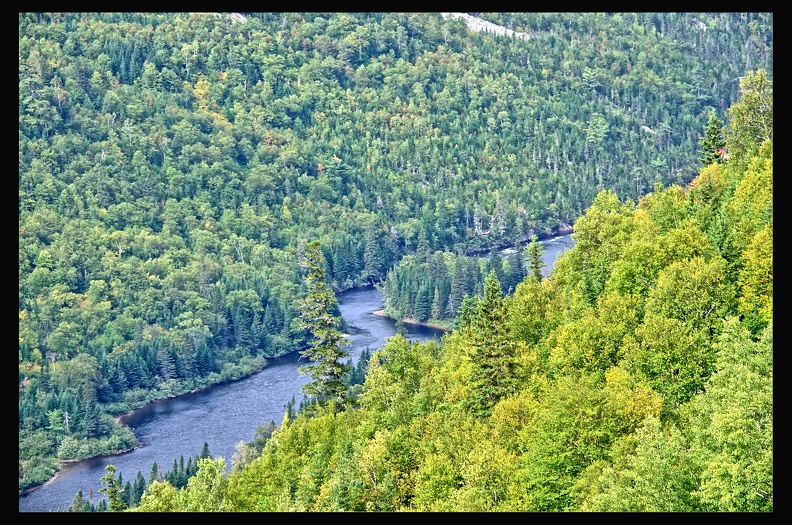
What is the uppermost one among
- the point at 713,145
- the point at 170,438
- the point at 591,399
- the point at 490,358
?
the point at 713,145

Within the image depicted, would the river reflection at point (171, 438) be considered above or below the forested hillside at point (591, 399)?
below

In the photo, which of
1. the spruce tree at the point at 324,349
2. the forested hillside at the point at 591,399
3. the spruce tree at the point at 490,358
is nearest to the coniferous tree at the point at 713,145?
the forested hillside at the point at 591,399

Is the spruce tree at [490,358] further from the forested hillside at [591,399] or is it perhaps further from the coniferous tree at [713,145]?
the coniferous tree at [713,145]

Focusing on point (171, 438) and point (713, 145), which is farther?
point (171, 438)

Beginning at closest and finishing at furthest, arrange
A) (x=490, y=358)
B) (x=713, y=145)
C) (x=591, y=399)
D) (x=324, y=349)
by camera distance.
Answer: (x=591, y=399) → (x=490, y=358) → (x=324, y=349) → (x=713, y=145)

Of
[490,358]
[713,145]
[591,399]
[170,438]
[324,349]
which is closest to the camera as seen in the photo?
[591,399]

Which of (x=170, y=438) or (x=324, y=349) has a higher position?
(x=324, y=349)

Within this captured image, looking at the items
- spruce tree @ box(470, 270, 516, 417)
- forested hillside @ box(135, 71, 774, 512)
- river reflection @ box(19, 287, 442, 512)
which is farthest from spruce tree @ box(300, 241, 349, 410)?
river reflection @ box(19, 287, 442, 512)

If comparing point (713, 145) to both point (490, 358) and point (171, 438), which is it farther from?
point (171, 438)

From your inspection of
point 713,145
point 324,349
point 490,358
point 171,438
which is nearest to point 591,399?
point 490,358

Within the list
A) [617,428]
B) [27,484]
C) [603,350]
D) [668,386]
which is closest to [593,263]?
[603,350]

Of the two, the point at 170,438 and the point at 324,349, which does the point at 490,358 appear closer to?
the point at 324,349
